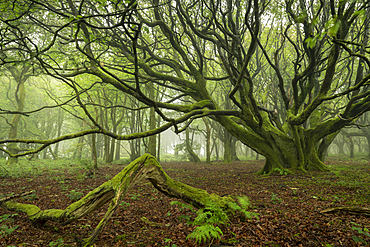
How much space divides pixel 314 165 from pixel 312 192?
4842 millimetres

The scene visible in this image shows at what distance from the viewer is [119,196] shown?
2936mm

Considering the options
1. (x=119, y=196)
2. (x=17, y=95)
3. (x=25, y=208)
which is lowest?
(x=25, y=208)

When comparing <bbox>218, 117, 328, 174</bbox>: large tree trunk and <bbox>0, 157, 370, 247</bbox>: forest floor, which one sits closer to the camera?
<bbox>0, 157, 370, 247</bbox>: forest floor

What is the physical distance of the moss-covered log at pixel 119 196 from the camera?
10.0 ft

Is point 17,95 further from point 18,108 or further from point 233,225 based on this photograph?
point 233,225

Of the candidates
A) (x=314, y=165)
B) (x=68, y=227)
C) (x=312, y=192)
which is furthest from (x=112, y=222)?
(x=314, y=165)

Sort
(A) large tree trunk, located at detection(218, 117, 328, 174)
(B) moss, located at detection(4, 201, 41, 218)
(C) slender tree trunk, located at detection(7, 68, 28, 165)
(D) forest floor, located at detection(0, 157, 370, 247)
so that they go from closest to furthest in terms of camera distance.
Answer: (D) forest floor, located at detection(0, 157, 370, 247) < (B) moss, located at detection(4, 201, 41, 218) < (A) large tree trunk, located at detection(218, 117, 328, 174) < (C) slender tree trunk, located at detection(7, 68, 28, 165)

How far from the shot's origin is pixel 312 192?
5.62m

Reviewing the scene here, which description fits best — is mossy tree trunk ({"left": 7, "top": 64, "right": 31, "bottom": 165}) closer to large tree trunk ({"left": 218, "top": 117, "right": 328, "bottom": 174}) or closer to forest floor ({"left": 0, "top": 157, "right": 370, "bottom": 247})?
forest floor ({"left": 0, "top": 157, "right": 370, "bottom": 247})

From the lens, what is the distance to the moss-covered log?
306 cm

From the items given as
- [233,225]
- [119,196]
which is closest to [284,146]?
[233,225]

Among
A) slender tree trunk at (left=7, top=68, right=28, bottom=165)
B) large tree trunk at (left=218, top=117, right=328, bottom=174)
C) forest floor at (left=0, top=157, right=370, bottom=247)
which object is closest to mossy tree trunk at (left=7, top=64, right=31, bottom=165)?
slender tree trunk at (left=7, top=68, right=28, bottom=165)

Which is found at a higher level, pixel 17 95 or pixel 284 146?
pixel 17 95

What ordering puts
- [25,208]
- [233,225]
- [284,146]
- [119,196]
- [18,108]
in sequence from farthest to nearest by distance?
[18,108]
[284,146]
[25,208]
[233,225]
[119,196]
